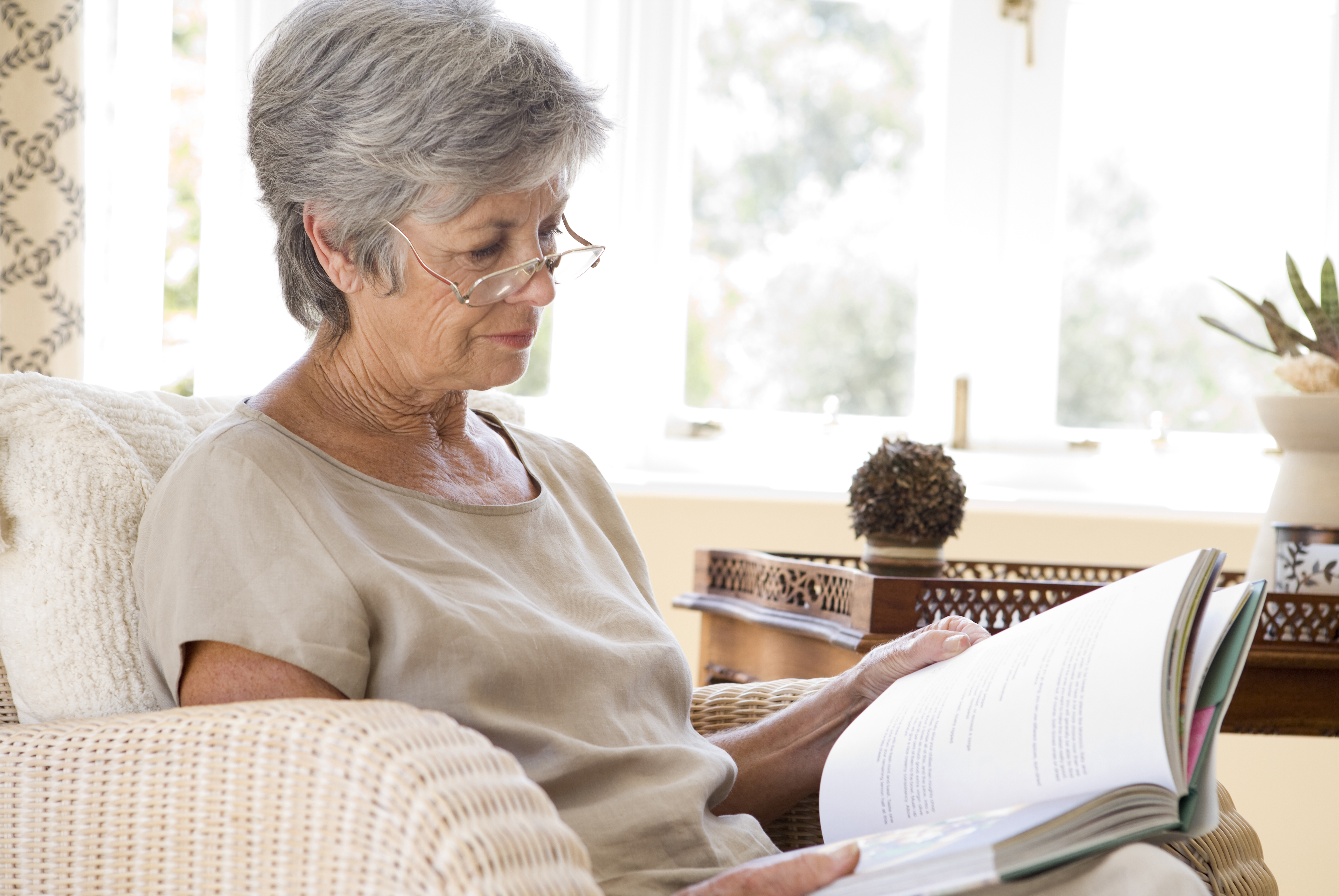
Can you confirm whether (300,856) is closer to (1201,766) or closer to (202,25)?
(1201,766)

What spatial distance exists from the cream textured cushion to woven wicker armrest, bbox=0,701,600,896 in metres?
0.09

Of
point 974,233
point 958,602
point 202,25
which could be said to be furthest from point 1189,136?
point 202,25

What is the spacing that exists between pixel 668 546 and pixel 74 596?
55.8 inches

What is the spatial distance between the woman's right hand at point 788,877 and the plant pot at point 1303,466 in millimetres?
941

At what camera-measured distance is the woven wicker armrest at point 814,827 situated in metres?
0.99

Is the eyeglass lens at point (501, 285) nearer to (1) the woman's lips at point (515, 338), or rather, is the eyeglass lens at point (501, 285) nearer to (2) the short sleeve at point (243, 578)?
(1) the woman's lips at point (515, 338)

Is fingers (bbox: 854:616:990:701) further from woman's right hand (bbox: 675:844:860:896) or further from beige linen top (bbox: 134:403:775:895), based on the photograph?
woman's right hand (bbox: 675:844:860:896)

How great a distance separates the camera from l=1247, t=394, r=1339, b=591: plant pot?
149 cm

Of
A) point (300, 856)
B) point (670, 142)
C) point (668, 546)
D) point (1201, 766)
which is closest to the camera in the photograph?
point (300, 856)

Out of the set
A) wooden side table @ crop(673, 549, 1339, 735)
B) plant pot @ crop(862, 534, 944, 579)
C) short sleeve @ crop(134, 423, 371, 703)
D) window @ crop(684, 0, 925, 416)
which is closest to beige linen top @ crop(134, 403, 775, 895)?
short sleeve @ crop(134, 423, 371, 703)

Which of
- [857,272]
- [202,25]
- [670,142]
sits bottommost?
[857,272]

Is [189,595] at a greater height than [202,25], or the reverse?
[202,25]

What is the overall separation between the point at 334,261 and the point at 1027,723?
0.66m

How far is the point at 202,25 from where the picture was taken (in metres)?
2.36
